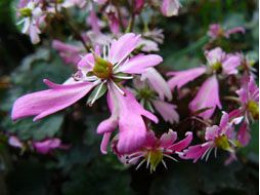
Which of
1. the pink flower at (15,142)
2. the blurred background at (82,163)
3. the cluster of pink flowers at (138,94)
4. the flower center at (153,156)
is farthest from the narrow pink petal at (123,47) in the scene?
the pink flower at (15,142)

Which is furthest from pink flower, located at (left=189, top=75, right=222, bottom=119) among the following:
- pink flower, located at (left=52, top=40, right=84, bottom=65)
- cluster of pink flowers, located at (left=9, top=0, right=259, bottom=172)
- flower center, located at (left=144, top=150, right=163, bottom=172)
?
→ pink flower, located at (left=52, top=40, right=84, bottom=65)

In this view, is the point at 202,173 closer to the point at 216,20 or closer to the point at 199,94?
the point at 199,94

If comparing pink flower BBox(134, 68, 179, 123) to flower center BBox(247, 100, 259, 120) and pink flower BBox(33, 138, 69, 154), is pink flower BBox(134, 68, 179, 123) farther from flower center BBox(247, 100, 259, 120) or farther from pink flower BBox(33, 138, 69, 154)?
pink flower BBox(33, 138, 69, 154)

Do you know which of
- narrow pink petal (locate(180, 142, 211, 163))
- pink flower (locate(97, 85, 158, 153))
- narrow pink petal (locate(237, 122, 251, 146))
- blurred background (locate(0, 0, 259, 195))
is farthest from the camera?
blurred background (locate(0, 0, 259, 195))

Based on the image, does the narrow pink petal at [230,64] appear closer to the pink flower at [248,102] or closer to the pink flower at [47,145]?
the pink flower at [248,102]

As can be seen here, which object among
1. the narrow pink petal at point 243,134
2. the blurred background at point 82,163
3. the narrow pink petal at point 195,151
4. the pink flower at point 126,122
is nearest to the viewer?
the pink flower at point 126,122

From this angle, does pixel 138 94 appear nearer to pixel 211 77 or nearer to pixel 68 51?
pixel 211 77

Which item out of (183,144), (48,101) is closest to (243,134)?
(183,144)
